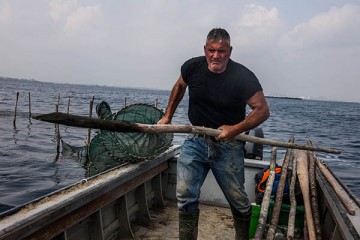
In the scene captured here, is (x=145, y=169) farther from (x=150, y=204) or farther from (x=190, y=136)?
(x=190, y=136)

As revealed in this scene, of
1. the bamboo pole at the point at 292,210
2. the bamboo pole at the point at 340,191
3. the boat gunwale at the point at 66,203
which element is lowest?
the bamboo pole at the point at 292,210

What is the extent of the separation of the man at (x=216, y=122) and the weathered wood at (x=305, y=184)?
1062mm

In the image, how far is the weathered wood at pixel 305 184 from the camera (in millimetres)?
4457

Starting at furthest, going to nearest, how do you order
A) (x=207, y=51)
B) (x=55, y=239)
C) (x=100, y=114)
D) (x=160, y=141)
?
(x=100, y=114) < (x=160, y=141) < (x=207, y=51) < (x=55, y=239)

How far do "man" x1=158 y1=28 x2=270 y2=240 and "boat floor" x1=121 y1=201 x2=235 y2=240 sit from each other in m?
1.15

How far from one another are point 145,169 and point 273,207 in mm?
2132

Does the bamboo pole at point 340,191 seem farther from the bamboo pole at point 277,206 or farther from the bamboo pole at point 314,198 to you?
the bamboo pole at point 277,206

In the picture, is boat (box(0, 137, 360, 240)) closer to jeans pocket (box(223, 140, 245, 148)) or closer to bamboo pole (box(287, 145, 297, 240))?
bamboo pole (box(287, 145, 297, 240))

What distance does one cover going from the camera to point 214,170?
3.96 metres

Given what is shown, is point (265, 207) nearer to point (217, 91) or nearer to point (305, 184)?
point (305, 184)

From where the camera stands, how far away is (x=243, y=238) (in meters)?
4.06

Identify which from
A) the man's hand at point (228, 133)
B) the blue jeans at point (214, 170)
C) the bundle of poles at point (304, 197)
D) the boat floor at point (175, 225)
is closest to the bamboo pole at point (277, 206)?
the bundle of poles at point (304, 197)

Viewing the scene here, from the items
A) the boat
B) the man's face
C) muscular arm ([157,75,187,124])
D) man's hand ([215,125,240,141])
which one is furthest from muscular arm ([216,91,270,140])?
the boat

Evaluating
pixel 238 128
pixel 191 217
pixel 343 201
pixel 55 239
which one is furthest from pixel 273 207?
pixel 55 239
